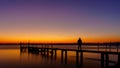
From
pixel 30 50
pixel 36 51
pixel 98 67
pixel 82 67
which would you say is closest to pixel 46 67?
pixel 82 67

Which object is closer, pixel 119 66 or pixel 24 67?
pixel 119 66

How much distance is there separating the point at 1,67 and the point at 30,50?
39.7 m

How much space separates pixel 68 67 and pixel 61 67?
85cm

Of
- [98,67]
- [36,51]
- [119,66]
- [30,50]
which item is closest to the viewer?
[119,66]

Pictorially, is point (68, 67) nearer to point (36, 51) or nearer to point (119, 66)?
point (119, 66)

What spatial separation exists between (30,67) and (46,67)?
5.98 feet

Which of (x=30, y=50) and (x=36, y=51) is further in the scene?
(x=30, y=50)

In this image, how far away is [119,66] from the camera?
66.6 ft

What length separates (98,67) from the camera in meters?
25.9

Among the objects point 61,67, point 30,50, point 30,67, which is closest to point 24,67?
point 30,67

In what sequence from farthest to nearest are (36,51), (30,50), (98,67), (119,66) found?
(30,50) < (36,51) < (98,67) < (119,66)

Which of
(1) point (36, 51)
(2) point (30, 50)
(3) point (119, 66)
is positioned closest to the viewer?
(3) point (119, 66)

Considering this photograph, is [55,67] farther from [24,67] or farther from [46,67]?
[24,67]

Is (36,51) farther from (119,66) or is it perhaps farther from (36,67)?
(119,66)
